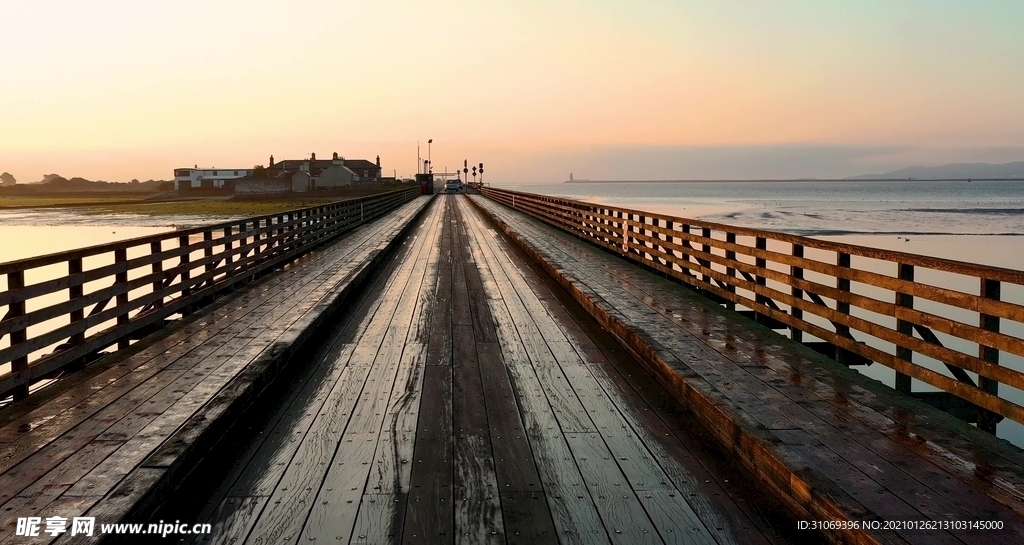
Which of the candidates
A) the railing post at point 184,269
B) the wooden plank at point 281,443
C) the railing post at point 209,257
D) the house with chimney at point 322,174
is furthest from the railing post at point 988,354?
the house with chimney at point 322,174

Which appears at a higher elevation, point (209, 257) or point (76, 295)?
point (209, 257)

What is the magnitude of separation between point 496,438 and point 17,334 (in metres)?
3.58

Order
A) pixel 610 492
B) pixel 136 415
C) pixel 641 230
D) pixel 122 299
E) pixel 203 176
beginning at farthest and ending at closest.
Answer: pixel 203 176
pixel 641 230
pixel 122 299
pixel 136 415
pixel 610 492

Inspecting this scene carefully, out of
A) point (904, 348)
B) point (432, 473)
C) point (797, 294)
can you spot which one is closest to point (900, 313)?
point (904, 348)

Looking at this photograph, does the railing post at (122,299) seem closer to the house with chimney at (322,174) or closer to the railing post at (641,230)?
the railing post at (641,230)

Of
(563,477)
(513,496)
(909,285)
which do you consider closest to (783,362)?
(909,285)

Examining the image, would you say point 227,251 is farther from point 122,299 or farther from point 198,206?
point 198,206

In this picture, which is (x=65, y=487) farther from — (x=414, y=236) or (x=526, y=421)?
(x=414, y=236)

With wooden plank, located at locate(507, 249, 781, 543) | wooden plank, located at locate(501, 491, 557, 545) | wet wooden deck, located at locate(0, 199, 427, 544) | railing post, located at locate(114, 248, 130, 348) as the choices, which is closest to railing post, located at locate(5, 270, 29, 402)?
wet wooden deck, located at locate(0, 199, 427, 544)

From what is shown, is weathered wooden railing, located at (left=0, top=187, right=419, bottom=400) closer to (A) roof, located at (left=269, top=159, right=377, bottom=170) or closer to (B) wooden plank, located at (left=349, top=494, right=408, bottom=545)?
(B) wooden plank, located at (left=349, top=494, right=408, bottom=545)

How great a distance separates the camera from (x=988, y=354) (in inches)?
197

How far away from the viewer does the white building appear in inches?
4990

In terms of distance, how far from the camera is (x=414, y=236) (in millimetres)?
25000

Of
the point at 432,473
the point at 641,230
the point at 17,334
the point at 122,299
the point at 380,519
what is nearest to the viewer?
the point at 380,519
